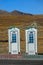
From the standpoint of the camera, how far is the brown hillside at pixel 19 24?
17.0 meters

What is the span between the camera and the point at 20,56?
16844mm

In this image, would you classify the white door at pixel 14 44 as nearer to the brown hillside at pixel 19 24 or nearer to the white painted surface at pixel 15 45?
the white painted surface at pixel 15 45

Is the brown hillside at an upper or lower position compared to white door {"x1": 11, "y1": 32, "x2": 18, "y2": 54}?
upper

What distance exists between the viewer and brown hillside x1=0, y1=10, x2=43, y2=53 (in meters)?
17.0

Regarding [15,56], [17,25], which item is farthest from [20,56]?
[17,25]

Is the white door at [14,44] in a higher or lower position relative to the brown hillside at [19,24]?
lower

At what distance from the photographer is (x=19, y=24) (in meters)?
17.1

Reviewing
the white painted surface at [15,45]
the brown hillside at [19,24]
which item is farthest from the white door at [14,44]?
the brown hillside at [19,24]

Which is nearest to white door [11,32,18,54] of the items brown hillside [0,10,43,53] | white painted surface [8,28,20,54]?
white painted surface [8,28,20,54]

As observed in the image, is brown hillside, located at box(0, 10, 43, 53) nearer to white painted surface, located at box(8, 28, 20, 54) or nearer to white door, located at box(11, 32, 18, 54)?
white painted surface, located at box(8, 28, 20, 54)

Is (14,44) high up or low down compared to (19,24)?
down

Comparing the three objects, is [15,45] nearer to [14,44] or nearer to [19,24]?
[14,44]

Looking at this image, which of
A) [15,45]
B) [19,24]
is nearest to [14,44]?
[15,45]

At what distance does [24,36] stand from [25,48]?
1.64ft
